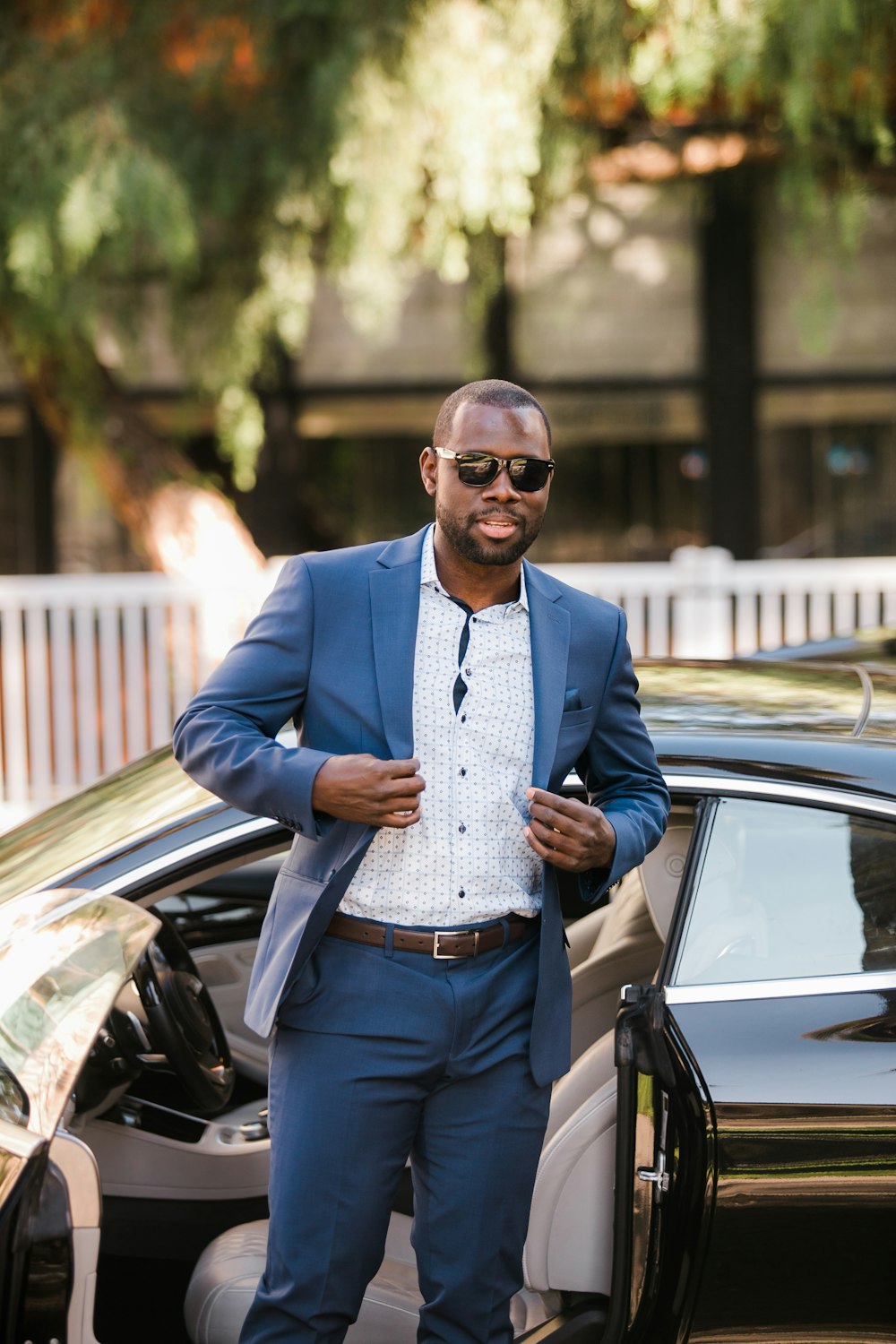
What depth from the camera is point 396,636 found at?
2266 mm

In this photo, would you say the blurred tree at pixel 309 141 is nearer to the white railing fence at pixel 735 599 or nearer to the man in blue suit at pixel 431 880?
the white railing fence at pixel 735 599

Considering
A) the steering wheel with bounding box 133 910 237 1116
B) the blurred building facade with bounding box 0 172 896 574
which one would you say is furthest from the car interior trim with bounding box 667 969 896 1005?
the blurred building facade with bounding box 0 172 896 574

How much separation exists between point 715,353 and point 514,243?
151 centimetres

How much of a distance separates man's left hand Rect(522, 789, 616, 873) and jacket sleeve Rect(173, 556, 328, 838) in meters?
0.31

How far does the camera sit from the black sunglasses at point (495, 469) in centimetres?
223

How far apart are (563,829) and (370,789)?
0.92ft

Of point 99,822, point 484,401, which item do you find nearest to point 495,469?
point 484,401

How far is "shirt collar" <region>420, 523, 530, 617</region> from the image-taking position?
2354 millimetres

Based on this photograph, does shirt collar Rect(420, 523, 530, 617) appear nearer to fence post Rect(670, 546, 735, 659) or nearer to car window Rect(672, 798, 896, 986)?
car window Rect(672, 798, 896, 986)

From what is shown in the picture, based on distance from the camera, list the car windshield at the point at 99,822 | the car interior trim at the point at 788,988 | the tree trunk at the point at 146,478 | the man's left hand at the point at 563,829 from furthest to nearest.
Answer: the tree trunk at the point at 146,478 → the car windshield at the point at 99,822 → the car interior trim at the point at 788,988 → the man's left hand at the point at 563,829

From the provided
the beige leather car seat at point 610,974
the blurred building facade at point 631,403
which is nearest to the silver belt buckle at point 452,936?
the beige leather car seat at point 610,974

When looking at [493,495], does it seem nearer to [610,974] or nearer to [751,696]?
[751,696]

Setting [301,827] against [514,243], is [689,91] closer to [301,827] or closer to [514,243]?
[514,243]

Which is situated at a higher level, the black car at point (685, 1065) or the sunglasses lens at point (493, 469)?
the sunglasses lens at point (493, 469)
